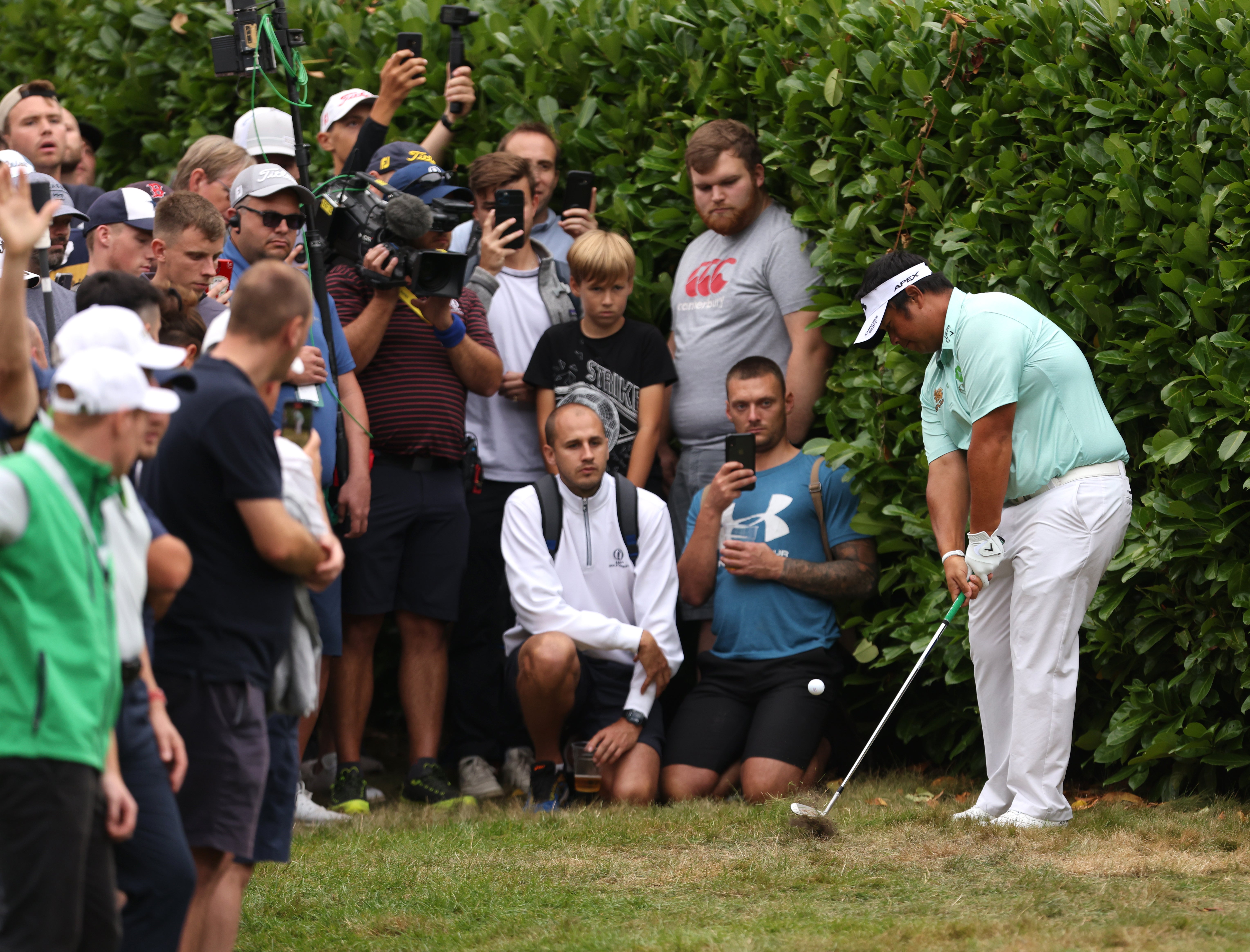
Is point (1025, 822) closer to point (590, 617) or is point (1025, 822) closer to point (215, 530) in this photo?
point (590, 617)

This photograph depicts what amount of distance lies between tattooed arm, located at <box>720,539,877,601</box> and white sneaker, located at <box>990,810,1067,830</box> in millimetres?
1216

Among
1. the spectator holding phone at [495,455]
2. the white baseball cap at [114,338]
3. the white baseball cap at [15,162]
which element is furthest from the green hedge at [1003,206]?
the white baseball cap at [114,338]

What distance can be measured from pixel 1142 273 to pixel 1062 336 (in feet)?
1.45

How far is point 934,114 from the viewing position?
555 cm

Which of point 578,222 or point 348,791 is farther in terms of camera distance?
point 578,222

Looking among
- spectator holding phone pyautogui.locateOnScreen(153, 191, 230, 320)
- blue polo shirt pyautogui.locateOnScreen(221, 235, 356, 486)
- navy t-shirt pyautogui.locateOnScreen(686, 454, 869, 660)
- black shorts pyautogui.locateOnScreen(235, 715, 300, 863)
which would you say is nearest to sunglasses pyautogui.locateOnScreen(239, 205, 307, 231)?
blue polo shirt pyautogui.locateOnScreen(221, 235, 356, 486)

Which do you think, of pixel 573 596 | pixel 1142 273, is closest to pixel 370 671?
pixel 573 596

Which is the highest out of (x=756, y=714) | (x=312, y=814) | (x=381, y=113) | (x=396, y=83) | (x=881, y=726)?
(x=396, y=83)

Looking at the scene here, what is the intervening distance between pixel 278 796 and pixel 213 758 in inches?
15.4

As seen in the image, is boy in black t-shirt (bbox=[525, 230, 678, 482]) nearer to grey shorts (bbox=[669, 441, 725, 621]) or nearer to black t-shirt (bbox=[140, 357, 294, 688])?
grey shorts (bbox=[669, 441, 725, 621])

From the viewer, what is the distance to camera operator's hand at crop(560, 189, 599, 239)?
641 cm

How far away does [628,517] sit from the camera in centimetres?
582

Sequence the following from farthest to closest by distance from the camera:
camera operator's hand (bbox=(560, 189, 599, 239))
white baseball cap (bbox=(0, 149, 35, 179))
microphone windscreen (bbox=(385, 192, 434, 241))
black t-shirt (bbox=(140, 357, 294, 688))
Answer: camera operator's hand (bbox=(560, 189, 599, 239)) → white baseball cap (bbox=(0, 149, 35, 179)) → microphone windscreen (bbox=(385, 192, 434, 241)) → black t-shirt (bbox=(140, 357, 294, 688))

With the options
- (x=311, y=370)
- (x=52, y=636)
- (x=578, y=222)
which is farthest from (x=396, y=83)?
(x=52, y=636)
